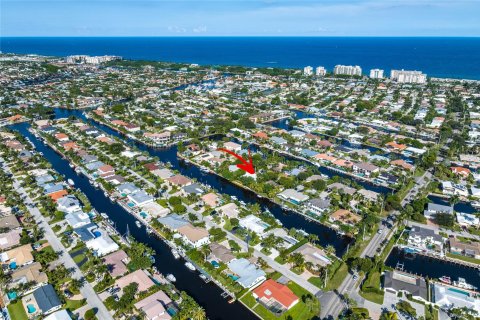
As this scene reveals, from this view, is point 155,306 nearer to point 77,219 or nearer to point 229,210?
point 229,210

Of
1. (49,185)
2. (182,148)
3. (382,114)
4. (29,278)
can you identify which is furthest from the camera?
(382,114)

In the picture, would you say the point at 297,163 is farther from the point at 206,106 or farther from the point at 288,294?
the point at 206,106

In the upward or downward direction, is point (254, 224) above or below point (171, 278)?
above

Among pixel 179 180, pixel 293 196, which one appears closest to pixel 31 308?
pixel 179 180

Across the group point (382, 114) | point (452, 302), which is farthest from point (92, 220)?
point (382, 114)

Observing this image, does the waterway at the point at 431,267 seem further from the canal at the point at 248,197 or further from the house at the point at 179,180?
the house at the point at 179,180

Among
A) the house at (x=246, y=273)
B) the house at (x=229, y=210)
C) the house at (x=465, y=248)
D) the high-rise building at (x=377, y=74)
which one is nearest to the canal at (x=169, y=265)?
the house at (x=246, y=273)
